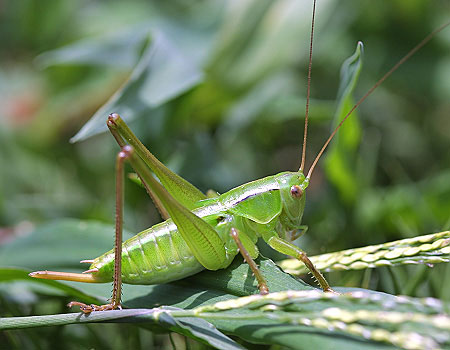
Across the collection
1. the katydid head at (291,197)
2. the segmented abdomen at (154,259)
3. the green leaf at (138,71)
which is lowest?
the segmented abdomen at (154,259)

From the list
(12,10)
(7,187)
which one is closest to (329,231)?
(7,187)

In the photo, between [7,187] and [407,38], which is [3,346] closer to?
[7,187]

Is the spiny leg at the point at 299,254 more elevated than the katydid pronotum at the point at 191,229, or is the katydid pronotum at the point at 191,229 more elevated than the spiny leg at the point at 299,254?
the katydid pronotum at the point at 191,229

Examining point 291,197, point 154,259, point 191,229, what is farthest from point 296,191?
point 154,259

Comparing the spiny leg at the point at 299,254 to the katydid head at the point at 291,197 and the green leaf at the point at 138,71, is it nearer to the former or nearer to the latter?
the katydid head at the point at 291,197

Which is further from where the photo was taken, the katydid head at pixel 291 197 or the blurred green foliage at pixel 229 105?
the blurred green foliage at pixel 229 105

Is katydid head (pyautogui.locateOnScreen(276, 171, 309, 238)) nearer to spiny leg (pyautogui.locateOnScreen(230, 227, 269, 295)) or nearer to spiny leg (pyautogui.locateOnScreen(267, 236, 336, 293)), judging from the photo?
spiny leg (pyautogui.locateOnScreen(267, 236, 336, 293))

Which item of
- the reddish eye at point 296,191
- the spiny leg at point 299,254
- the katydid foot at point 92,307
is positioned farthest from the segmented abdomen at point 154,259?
the reddish eye at point 296,191
